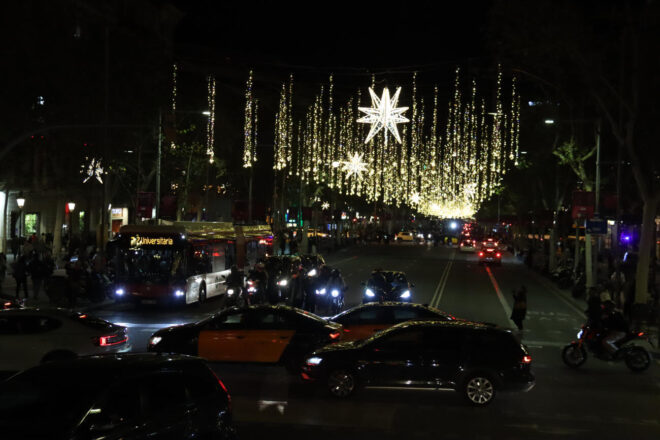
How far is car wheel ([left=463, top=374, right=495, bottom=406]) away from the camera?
39.0ft

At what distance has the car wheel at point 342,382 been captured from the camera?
39.8 ft

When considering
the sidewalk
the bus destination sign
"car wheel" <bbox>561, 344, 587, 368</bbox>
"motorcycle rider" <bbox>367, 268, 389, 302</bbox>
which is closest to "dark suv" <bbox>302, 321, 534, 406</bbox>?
"car wheel" <bbox>561, 344, 587, 368</bbox>

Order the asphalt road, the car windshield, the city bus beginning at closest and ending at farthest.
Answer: the car windshield
the asphalt road
the city bus

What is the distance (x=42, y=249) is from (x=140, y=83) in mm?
9171

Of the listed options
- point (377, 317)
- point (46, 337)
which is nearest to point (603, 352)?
point (377, 317)

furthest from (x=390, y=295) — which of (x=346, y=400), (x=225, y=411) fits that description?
(x=225, y=411)

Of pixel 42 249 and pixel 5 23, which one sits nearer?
pixel 5 23

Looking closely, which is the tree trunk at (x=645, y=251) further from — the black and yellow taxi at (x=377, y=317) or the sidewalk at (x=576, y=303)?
A: the black and yellow taxi at (x=377, y=317)

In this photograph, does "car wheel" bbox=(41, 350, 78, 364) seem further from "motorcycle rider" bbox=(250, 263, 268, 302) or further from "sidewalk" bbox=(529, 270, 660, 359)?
"sidewalk" bbox=(529, 270, 660, 359)

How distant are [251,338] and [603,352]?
7510 mm

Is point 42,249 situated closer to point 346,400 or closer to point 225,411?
point 346,400

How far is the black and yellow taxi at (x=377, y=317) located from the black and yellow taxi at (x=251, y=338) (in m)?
1.48

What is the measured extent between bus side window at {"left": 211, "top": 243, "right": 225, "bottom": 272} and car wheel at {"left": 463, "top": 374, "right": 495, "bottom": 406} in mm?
18599

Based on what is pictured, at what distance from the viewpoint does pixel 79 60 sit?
87.5ft
